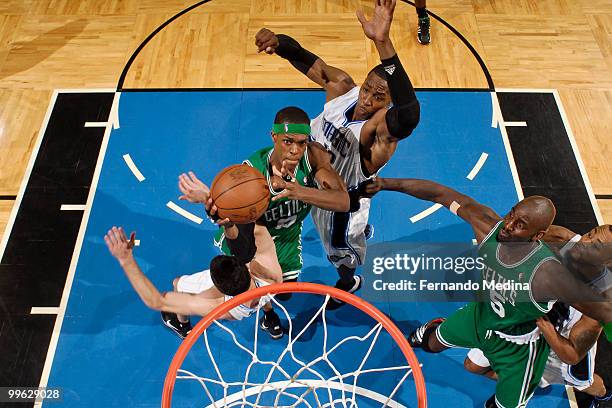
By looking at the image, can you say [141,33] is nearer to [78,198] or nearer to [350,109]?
[78,198]

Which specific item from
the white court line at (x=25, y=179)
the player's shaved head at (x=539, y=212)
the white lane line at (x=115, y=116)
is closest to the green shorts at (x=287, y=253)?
the player's shaved head at (x=539, y=212)

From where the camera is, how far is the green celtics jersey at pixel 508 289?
401 centimetres

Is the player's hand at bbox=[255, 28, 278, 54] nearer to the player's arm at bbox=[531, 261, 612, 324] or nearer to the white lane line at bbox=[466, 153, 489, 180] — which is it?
the white lane line at bbox=[466, 153, 489, 180]

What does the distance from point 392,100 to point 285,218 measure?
3.51ft

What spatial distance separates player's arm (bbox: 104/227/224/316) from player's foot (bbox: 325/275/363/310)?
112 cm

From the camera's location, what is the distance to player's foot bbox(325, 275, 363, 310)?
5.37m

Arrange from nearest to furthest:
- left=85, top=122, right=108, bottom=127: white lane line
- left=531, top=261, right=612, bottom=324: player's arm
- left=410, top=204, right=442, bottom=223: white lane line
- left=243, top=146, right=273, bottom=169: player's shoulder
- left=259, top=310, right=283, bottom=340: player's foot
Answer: left=531, top=261, right=612, bottom=324: player's arm < left=243, top=146, right=273, bottom=169: player's shoulder < left=259, top=310, right=283, bottom=340: player's foot < left=410, top=204, right=442, bottom=223: white lane line < left=85, top=122, right=108, bottom=127: white lane line

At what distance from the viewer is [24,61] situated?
7.32 meters

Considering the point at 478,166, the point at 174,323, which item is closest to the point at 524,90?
the point at 478,166

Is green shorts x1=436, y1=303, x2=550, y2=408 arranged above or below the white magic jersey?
below

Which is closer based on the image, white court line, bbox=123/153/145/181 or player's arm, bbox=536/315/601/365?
player's arm, bbox=536/315/601/365

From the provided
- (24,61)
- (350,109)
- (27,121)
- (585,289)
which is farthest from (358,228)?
(24,61)

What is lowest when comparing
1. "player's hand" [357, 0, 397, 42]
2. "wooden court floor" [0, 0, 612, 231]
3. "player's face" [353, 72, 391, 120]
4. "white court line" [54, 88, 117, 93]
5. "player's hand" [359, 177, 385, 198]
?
"white court line" [54, 88, 117, 93]

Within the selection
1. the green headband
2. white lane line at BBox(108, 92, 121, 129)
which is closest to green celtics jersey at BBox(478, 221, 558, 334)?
the green headband
